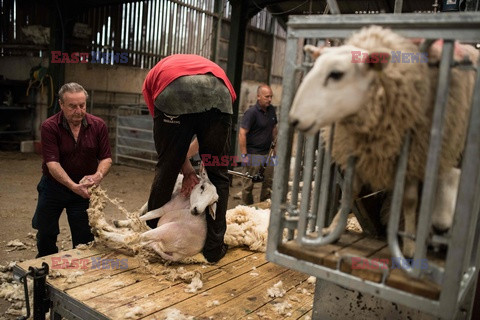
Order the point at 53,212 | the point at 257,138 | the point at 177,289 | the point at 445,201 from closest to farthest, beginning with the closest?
the point at 445,201, the point at 177,289, the point at 53,212, the point at 257,138

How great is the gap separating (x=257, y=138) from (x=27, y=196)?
342 cm

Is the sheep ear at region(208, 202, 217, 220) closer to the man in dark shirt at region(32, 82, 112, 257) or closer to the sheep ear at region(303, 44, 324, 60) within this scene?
the man in dark shirt at region(32, 82, 112, 257)

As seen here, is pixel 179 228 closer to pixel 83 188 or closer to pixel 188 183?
pixel 188 183

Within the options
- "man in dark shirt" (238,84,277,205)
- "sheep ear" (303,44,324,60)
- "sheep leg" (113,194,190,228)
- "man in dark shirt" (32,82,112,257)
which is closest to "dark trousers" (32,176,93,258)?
"man in dark shirt" (32,82,112,257)

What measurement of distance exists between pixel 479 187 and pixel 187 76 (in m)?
1.88

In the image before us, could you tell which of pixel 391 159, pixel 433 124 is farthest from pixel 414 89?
pixel 391 159

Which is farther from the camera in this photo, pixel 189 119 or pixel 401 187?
pixel 189 119

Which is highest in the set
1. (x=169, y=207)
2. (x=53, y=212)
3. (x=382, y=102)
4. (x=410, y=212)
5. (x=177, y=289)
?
(x=382, y=102)

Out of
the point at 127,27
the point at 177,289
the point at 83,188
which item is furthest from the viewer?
the point at 127,27

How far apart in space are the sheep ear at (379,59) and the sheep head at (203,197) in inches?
69.3

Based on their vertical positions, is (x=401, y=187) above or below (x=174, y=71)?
below

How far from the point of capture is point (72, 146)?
326cm

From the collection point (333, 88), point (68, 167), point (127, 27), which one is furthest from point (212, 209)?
point (127, 27)

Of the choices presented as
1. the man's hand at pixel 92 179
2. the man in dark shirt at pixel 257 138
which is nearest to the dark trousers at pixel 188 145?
the man's hand at pixel 92 179
